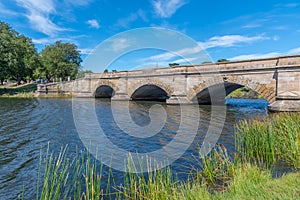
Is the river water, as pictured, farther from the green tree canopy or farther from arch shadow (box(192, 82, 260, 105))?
the green tree canopy

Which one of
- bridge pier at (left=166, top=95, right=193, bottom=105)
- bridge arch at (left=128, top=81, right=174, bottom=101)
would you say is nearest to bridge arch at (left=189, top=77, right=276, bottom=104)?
bridge pier at (left=166, top=95, right=193, bottom=105)

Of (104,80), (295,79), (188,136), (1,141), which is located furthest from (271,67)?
(104,80)

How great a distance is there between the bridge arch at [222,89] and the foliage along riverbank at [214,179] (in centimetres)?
1088

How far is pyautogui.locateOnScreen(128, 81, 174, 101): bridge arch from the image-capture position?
2541cm

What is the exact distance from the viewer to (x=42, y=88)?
37438 millimetres

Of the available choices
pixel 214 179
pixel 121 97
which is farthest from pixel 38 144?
pixel 121 97

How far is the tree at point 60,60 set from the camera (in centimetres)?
5472

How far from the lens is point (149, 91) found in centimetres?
3216

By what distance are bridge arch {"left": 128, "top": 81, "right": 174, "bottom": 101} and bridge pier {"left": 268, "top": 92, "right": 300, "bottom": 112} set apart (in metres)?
11.7

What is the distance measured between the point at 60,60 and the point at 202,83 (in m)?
46.5

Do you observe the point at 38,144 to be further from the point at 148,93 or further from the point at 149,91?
the point at 148,93

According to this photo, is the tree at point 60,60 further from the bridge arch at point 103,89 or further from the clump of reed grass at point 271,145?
the clump of reed grass at point 271,145

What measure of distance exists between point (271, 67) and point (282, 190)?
49.3 feet

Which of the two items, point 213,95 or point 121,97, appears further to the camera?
point 121,97
